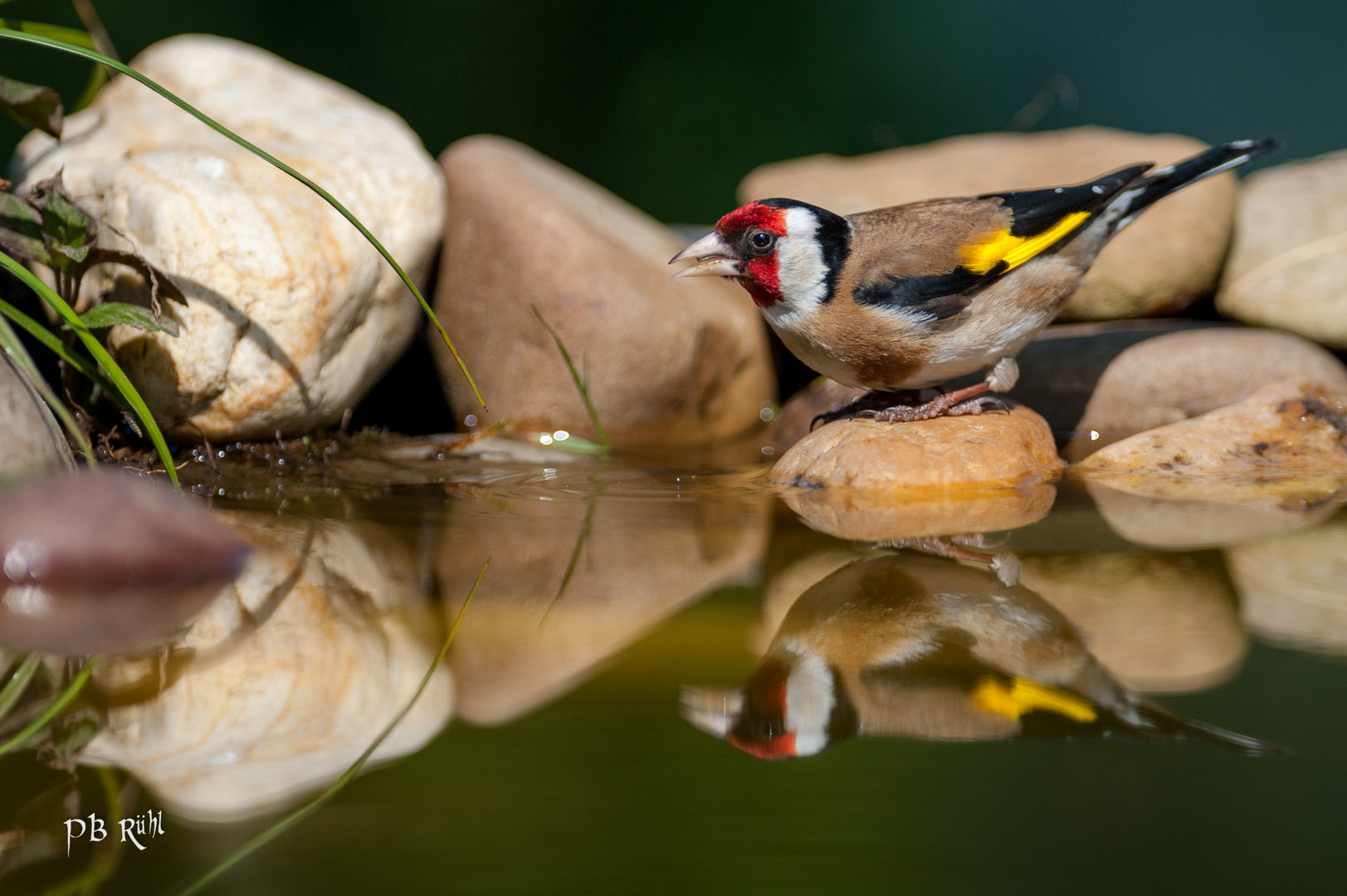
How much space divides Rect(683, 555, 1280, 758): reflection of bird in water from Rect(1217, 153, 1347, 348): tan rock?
3.60m

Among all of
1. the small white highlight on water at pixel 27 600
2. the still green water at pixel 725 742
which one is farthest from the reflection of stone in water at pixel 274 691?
the small white highlight on water at pixel 27 600

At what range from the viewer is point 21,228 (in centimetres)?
325

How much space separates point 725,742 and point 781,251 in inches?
84.0

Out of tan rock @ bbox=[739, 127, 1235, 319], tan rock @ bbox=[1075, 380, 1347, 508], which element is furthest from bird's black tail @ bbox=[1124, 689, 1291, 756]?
tan rock @ bbox=[739, 127, 1235, 319]

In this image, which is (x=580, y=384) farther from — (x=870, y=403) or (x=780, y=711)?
(x=780, y=711)

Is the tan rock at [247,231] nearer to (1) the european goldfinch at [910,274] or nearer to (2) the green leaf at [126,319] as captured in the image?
(2) the green leaf at [126,319]

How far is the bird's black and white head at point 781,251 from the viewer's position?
3.37m

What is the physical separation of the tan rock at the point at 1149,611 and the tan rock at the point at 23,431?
2.17 meters

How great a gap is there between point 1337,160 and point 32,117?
219 inches

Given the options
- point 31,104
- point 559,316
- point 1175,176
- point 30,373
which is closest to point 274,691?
point 30,373

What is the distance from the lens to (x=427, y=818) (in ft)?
4.24

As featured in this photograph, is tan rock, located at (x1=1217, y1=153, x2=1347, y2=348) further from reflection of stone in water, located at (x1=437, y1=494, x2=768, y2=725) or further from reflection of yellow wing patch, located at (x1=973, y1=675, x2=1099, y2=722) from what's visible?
reflection of yellow wing patch, located at (x1=973, y1=675, x2=1099, y2=722)

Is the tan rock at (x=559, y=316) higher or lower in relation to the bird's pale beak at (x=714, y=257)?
lower

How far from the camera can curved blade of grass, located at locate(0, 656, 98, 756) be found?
58.6 inches
